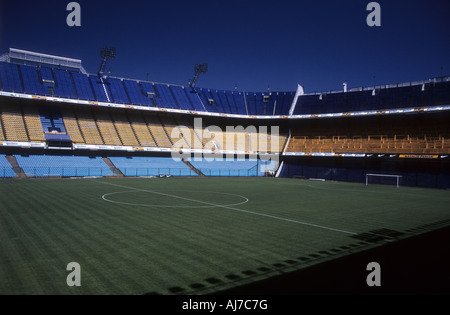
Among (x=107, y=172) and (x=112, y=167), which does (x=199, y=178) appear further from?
(x=107, y=172)

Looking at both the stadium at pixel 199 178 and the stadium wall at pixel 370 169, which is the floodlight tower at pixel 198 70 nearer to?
the stadium at pixel 199 178

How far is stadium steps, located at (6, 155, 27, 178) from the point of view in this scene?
35103 millimetres

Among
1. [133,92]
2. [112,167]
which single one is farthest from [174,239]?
[133,92]

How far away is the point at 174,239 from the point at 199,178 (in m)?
31.8

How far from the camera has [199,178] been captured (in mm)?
41969

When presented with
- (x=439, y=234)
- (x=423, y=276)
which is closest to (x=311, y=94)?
(x=439, y=234)

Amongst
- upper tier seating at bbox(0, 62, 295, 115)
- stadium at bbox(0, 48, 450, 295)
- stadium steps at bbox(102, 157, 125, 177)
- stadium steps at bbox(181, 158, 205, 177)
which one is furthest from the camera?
stadium steps at bbox(181, 158, 205, 177)

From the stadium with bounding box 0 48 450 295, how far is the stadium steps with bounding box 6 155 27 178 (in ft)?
0.66

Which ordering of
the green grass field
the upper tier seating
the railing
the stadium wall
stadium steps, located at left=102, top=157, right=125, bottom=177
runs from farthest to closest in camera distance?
the upper tier seating, stadium steps, located at left=102, top=157, right=125, bottom=177, the stadium wall, the railing, the green grass field

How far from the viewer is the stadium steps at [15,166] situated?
115 ft

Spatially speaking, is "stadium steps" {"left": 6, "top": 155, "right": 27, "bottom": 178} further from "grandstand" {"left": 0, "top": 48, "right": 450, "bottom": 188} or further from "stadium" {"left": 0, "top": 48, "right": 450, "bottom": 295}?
"grandstand" {"left": 0, "top": 48, "right": 450, "bottom": 188}

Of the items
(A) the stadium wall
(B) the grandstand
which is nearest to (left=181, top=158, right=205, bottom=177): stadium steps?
(B) the grandstand

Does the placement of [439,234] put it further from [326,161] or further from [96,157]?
A: [96,157]

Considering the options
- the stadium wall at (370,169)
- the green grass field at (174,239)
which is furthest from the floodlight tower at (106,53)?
the green grass field at (174,239)
